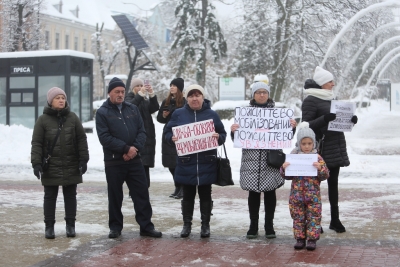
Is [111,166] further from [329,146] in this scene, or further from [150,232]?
[329,146]

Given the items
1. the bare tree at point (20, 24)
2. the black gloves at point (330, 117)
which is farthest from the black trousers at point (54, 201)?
the bare tree at point (20, 24)

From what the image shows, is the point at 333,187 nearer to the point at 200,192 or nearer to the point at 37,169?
the point at 200,192

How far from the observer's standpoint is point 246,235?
8.28 meters

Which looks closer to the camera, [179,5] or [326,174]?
[326,174]

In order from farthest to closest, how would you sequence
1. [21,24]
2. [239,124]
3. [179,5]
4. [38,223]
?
[21,24]
[179,5]
[38,223]
[239,124]

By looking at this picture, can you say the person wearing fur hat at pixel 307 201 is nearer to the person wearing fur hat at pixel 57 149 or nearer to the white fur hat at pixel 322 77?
the white fur hat at pixel 322 77

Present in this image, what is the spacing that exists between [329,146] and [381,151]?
10965mm

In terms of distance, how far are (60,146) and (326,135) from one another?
3020 mm

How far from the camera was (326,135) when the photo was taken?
851 centimetres

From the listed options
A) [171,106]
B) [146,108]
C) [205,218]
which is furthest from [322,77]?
[146,108]

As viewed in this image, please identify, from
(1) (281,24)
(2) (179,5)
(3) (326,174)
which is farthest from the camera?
(2) (179,5)

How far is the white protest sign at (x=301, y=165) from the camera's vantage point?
24.5 ft

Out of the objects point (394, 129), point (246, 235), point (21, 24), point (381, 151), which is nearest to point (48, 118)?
point (246, 235)

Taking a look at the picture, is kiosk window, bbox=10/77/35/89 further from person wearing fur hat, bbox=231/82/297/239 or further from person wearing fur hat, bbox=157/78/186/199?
person wearing fur hat, bbox=231/82/297/239
